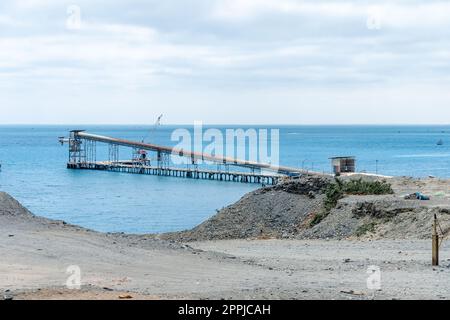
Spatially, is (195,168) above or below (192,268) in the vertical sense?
above

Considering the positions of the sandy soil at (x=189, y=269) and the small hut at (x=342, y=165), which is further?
the small hut at (x=342, y=165)

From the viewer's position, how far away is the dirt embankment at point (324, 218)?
2661 cm

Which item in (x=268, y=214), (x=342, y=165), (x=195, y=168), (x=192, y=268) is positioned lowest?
(x=192, y=268)

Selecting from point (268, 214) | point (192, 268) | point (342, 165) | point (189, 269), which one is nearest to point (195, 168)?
point (342, 165)

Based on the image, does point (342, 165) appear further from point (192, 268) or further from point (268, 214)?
point (192, 268)

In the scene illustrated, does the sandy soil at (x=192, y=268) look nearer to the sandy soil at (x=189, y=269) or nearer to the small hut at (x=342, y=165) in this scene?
the sandy soil at (x=189, y=269)

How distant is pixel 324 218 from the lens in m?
30.7

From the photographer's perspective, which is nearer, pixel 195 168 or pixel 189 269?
pixel 189 269

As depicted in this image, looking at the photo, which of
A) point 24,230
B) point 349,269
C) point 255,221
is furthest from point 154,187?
point 349,269

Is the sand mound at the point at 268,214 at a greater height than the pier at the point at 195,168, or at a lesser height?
lesser

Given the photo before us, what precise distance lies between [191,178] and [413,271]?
74.8 m

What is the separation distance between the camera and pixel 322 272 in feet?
53.3

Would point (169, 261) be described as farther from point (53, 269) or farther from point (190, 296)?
point (190, 296)

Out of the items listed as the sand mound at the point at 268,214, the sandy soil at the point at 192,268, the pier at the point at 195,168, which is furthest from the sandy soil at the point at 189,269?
the pier at the point at 195,168
